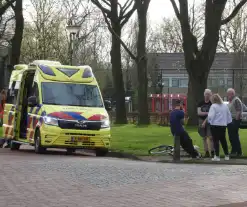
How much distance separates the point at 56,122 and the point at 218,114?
191 inches

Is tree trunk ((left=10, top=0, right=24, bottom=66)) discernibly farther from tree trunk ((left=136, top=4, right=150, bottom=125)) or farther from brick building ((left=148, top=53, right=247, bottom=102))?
brick building ((left=148, top=53, right=247, bottom=102))

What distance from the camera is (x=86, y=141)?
17812mm

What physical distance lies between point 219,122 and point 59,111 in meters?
4.90

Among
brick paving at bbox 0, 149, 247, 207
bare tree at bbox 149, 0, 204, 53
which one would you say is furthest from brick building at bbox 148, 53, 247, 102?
brick paving at bbox 0, 149, 247, 207

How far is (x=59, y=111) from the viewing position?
17734mm

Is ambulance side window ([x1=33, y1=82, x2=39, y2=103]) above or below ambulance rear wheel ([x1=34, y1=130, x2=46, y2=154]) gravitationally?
above

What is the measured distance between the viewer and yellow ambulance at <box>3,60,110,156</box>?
17609 mm

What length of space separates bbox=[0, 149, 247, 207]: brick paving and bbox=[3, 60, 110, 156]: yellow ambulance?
11.2 feet

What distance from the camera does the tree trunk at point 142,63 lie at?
34219 millimetres

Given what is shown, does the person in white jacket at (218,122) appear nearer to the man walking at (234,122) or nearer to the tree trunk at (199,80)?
the man walking at (234,122)

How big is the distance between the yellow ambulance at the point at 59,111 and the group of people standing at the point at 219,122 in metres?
3.14

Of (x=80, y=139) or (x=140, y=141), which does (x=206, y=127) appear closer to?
(x=80, y=139)

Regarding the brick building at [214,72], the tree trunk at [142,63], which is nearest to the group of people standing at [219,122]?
the tree trunk at [142,63]

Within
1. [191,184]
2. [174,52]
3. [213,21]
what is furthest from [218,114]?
[174,52]
